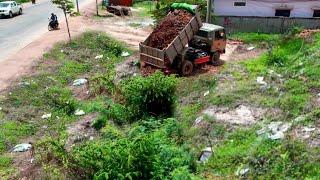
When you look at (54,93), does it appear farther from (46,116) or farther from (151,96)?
(151,96)

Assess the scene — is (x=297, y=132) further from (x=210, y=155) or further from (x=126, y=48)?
(x=126, y=48)

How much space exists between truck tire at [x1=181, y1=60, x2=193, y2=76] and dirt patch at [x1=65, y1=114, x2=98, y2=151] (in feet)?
17.3

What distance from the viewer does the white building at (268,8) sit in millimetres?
25812

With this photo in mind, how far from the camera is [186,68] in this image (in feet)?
60.9

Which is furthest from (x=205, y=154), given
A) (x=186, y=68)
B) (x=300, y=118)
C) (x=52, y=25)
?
(x=52, y=25)

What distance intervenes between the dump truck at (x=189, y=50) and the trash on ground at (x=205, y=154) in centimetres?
680

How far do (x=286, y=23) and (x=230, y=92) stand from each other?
1214cm

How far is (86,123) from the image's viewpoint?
565 inches

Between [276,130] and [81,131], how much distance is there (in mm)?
6428

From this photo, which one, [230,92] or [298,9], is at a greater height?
[298,9]

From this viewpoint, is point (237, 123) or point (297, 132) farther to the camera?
point (237, 123)

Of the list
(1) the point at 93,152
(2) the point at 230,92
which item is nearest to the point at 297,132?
(2) the point at 230,92

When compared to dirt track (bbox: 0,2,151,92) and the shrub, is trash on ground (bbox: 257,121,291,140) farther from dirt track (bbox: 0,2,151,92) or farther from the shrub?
dirt track (bbox: 0,2,151,92)

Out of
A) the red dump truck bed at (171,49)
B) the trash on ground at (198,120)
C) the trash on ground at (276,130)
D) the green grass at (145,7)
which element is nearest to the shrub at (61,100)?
the red dump truck bed at (171,49)
